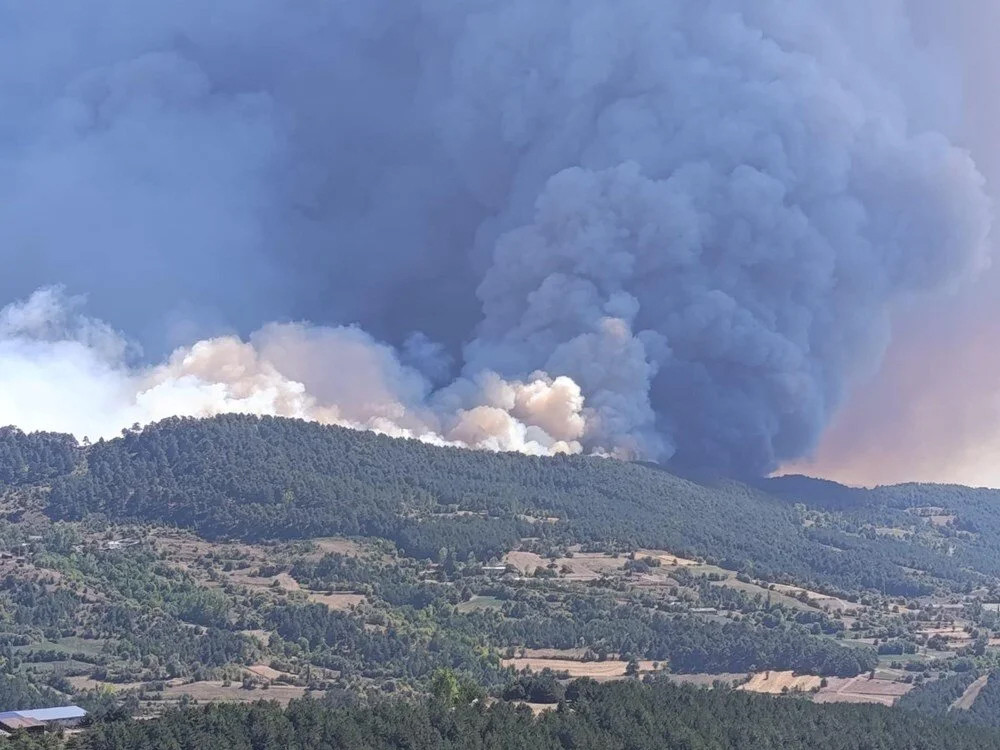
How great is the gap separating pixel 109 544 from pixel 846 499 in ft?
161

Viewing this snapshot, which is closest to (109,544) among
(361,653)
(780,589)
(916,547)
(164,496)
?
(164,496)

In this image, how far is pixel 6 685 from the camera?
3278 inches

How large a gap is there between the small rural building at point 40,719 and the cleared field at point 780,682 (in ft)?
105

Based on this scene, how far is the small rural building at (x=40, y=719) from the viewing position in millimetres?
65438

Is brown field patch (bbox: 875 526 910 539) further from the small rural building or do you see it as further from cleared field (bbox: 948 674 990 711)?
the small rural building

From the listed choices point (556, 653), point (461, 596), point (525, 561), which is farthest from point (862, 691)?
point (525, 561)

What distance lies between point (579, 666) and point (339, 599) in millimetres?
13065

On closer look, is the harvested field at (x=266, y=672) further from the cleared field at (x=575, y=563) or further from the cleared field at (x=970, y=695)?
the cleared field at (x=970, y=695)

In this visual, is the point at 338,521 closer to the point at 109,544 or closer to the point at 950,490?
the point at 109,544

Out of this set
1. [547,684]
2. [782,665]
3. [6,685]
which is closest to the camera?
[547,684]

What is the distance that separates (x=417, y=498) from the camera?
115 m

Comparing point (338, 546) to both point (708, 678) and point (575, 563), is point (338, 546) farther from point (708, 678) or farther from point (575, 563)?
point (708, 678)

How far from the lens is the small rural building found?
65.4 meters

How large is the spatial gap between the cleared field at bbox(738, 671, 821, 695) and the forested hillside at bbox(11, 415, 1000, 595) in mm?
17273
